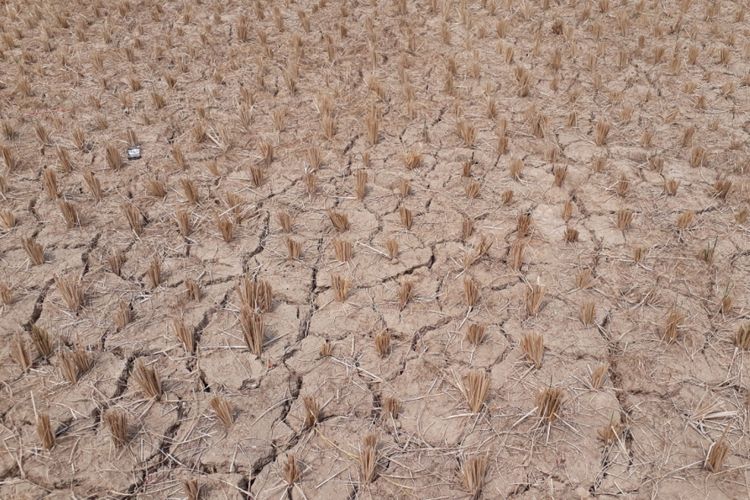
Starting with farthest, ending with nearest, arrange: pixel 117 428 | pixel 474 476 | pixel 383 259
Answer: pixel 383 259
pixel 117 428
pixel 474 476

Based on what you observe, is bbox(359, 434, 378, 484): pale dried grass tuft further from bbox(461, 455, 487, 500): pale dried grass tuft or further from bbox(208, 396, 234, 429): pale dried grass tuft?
bbox(208, 396, 234, 429): pale dried grass tuft

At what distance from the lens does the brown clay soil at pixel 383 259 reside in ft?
8.36

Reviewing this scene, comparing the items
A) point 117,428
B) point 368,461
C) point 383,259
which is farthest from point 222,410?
point 383,259

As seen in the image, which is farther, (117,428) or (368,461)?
(117,428)

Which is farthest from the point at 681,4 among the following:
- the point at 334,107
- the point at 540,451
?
the point at 540,451

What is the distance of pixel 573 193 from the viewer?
3.92 metres

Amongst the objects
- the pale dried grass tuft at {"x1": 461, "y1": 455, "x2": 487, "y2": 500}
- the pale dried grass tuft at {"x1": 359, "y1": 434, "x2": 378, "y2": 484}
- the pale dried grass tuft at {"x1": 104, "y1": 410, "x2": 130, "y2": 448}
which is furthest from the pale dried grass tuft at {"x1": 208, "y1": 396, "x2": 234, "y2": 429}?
the pale dried grass tuft at {"x1": 461, "y1": 455, "x2": 487, "y2": 500}

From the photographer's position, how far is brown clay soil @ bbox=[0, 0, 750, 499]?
2549mm

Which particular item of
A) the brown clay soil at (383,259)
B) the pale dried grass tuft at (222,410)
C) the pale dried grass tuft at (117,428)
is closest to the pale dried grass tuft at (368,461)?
the brown clay soil at (383,259)

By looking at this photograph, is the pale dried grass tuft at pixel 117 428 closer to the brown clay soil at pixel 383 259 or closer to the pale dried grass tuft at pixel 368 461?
the brown clay soil at pixel 383 259

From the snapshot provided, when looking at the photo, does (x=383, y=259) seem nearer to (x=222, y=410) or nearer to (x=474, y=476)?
(x=222, y=410)

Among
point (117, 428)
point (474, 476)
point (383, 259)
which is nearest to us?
point (474, 476)

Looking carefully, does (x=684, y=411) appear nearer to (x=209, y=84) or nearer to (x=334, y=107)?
(x=334, y=107)

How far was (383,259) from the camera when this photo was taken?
11.5ft
